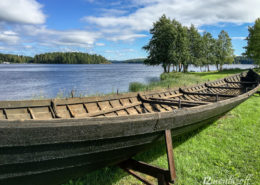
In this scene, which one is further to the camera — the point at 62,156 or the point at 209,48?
the point at 209,48

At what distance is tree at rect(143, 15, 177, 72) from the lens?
35344 mm

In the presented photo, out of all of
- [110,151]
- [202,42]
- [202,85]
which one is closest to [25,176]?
[110,151]

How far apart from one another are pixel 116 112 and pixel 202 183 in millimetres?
2575

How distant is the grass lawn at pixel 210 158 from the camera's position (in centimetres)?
380

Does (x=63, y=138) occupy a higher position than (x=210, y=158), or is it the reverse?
(x=63, y=138)

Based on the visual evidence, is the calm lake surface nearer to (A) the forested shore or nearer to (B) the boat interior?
(B) the boat interior

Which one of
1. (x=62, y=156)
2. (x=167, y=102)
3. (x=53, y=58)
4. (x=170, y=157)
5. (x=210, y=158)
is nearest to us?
(x=62, y=156)

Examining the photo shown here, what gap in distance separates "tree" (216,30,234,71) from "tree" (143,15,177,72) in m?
32.5

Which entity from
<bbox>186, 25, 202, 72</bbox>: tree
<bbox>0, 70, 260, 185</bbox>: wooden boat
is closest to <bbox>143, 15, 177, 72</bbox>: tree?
<bbox>186, 25, 202, 72</bbox>: tree

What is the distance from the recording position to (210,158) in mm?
4523

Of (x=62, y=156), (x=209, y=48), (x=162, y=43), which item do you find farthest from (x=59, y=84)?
(x=209, y=48)

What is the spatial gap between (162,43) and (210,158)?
3372cm

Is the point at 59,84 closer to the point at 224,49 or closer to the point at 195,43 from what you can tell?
the point at 195,43

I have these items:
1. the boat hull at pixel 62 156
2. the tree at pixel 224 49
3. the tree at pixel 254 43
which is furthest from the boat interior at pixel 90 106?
the tree at pixel 224 49
